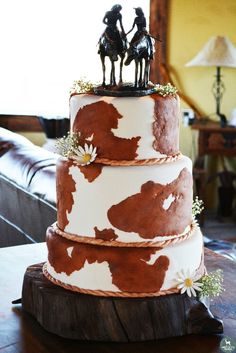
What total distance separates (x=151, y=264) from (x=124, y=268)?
0.20ft

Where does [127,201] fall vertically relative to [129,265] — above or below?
above

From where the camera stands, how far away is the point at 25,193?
264cm

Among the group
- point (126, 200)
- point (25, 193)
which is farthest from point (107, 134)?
point (25, 193)

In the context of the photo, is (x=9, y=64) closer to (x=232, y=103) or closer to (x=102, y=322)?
(x=232, y=103)

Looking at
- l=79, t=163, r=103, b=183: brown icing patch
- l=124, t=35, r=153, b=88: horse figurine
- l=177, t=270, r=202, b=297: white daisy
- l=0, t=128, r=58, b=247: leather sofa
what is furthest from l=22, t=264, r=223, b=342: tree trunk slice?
l=0, t=128, r=58, b=247: leather sofa

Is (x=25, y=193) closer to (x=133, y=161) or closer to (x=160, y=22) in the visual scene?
(x=133, y=161)

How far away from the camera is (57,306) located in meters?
1.34

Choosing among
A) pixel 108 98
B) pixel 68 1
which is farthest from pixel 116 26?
pixel 68 1

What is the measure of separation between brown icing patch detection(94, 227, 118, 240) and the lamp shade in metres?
3.80

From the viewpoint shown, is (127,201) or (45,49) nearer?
(127,201)

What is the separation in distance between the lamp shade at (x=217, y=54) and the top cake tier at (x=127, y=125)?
3694 millimetres

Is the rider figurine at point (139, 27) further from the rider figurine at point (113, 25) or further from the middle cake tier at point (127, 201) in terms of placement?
the middle cake tier at point (127, 201)

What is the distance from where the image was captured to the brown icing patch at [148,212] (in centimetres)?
130

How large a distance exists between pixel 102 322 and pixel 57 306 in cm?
11
